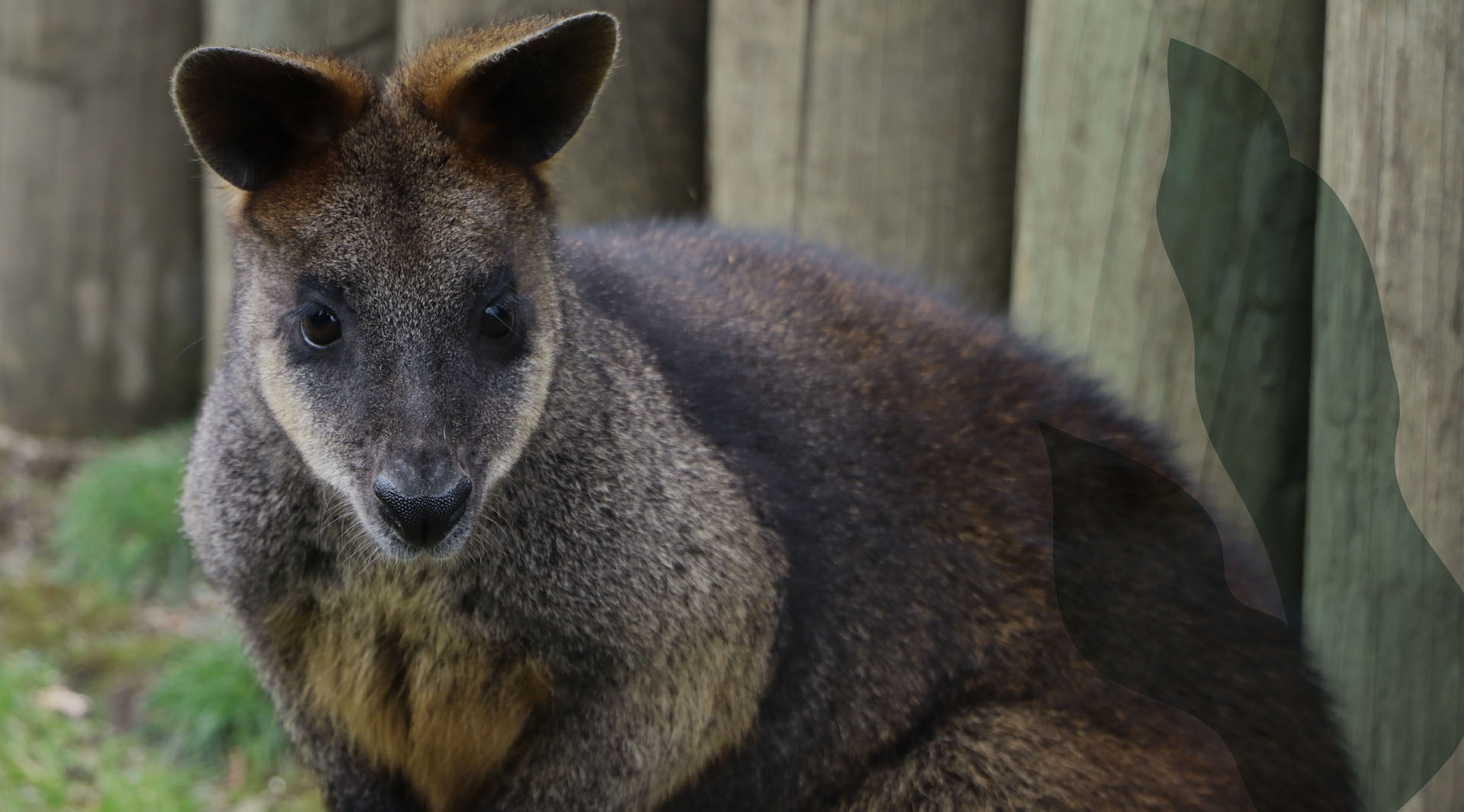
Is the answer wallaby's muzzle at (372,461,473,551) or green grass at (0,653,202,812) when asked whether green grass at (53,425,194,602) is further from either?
wallaby's muzzle at (372,461,473,551)

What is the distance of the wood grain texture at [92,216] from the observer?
7.01 metres

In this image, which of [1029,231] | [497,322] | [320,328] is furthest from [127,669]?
[1029,231]

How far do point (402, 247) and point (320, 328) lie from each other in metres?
0.24

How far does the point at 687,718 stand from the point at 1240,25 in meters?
2.27

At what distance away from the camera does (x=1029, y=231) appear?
4645mm

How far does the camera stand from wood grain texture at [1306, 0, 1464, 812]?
12.2 ft

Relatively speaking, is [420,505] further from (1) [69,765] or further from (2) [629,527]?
(1) [69,765]

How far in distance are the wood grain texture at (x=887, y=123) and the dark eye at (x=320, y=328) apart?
2137mm

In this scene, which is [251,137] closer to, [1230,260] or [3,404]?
[1230,260]

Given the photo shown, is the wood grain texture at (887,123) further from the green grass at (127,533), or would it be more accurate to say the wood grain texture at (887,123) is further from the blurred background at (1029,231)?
the green grass at (127,533)

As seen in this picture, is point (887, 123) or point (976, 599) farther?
point (887, 123)

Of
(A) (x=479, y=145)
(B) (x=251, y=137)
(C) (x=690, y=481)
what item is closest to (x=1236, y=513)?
(C) (x=690, y=481)

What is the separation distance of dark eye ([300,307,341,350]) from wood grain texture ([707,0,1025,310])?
2.14 m
